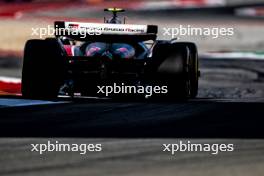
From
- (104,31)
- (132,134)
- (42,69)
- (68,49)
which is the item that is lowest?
(132,134)

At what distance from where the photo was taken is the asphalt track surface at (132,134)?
7.38 m

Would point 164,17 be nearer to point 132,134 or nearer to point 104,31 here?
point 104,31

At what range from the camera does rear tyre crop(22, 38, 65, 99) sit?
11.8 meters

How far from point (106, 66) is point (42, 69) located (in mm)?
817

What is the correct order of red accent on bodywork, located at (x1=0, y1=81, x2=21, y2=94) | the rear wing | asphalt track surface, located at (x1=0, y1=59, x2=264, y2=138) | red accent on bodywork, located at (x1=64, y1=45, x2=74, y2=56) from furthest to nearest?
red accent on bodywork, located at (x1=0, y1=81, x2=21, y2=94), red accent on bodywork, located at (x1=64, y1=45, x2=74, y2=56), the rear wing, asphalt track surface, located at (x1=0, y1=59, x2=264, y2=138)

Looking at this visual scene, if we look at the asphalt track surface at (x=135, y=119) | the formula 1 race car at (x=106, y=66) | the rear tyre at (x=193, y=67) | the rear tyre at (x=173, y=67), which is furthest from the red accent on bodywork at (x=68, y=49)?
the rear tyre at (x=193, y=67)

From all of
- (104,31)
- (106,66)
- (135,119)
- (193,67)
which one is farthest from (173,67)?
(135,119)

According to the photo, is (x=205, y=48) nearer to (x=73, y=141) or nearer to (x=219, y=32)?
(x=219, y=32)

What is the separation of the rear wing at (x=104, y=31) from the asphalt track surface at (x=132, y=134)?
86cm

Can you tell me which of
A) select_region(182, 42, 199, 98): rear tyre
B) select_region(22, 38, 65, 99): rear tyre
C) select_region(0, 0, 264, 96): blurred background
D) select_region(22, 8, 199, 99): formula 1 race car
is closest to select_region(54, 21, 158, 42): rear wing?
select_region(22, 8, 199, 99): formula 1 race car

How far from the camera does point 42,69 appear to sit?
11.9 meters

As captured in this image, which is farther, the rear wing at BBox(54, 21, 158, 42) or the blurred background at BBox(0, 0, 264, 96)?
the blurred background at BBox(0, 0, 264, 96)

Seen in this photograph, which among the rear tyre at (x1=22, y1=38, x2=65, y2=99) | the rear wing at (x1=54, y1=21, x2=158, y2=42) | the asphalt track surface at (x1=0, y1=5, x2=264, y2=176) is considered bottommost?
the asphalt track surface at (x1=0, y1=5, x2=264, y2=176)

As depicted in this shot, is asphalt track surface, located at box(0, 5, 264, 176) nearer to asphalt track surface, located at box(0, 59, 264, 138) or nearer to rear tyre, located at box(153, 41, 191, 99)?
asphalt track surface, located at box(0, 59, 264, 138)
